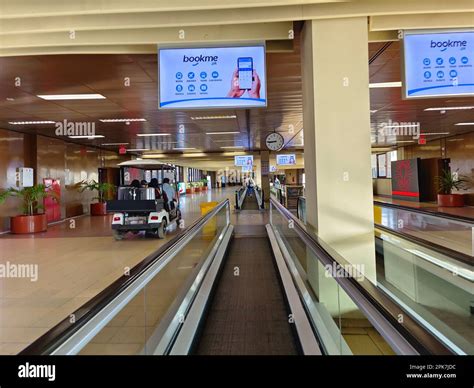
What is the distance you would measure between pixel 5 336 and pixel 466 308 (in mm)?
5110

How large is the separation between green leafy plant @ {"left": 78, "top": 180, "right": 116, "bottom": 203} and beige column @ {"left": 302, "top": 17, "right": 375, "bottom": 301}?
13.2m

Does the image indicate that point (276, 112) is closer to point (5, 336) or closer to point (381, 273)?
point (381, 273)

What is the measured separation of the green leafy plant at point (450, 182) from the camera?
15070mm

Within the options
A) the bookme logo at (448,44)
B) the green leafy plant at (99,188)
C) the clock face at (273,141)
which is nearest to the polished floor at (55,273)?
the clock face at (273,141)

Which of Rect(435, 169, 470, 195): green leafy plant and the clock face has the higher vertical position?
the clock face

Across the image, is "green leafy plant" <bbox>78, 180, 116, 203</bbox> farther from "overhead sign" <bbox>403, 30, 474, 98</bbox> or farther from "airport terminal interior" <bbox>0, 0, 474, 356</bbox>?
"overhead sign" <bbox>403, 30, 474, 98</bbox>

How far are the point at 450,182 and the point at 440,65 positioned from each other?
523 inches

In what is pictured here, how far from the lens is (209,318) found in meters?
4.26

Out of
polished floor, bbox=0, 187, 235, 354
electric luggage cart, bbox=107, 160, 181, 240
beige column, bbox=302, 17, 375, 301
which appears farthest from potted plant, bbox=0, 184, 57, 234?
beige column, bbox=302, 17, 375, 301

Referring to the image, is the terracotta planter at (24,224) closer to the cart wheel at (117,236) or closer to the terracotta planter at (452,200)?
the cart wheel at (117,236)

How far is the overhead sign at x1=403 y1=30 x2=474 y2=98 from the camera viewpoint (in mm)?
3836

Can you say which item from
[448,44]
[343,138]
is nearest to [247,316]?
[343,138]

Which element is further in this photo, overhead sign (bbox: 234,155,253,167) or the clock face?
overhead sign (bbox: 234,155,253,167)
